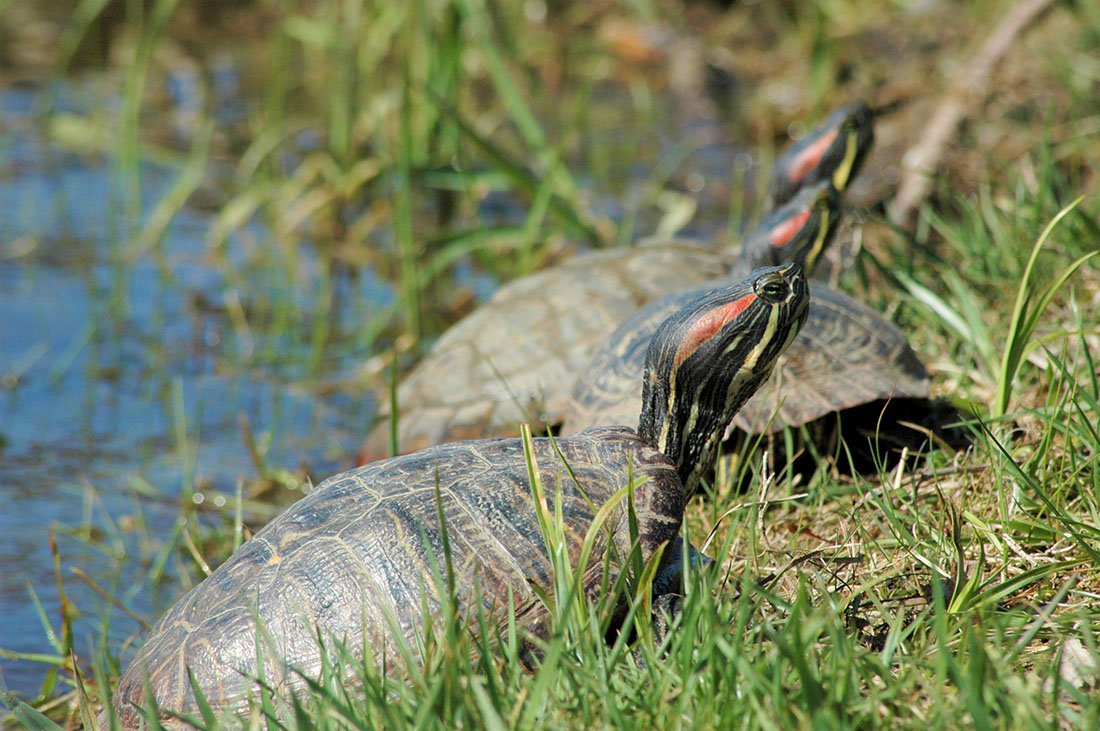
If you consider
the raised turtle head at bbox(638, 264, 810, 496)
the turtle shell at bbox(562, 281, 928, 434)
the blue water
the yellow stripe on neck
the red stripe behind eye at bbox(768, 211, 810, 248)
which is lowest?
the blue water

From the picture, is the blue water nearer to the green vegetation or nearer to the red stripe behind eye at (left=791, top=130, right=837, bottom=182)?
the green vegetation

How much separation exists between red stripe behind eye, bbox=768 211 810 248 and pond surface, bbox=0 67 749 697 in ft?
6.70

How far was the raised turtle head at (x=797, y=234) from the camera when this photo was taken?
154 inches

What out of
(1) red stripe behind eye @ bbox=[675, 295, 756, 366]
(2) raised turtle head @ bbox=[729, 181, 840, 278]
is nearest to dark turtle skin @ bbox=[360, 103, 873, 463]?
(2) raised turtle head @ bbox=[729, 181, 840, 278]

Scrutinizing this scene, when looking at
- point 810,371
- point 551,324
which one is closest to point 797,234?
point 810,371

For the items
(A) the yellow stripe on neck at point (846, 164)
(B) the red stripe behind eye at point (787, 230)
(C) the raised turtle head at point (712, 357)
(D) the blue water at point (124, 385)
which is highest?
(A) the yellow stripe on neck at point (846, 164)

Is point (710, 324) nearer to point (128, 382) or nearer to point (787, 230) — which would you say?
point (787, 230)

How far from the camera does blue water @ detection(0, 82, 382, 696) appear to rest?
154 inches

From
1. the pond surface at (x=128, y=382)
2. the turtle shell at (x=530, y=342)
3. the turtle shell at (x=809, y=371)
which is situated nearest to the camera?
the turtle shell at (x=809, y=371)

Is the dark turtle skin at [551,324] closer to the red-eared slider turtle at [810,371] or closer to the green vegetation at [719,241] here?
the green vegetation at [719,241]

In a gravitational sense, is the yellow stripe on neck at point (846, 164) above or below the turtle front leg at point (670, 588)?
above

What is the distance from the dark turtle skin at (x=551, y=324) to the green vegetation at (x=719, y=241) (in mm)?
458

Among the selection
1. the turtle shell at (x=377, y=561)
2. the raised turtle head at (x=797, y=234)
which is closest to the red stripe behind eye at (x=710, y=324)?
the turtle shell at (x=377, y=561)

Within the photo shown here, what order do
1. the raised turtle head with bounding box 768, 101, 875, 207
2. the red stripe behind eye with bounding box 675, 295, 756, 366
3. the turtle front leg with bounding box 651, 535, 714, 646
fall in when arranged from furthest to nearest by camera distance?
the raised turtle head with bounding box 768, 101, 875, 207, the red stripe behind eye with bounding box 675, 295, 756, 366, the turtle front leg with bounding box 651, 535, 714, 646
